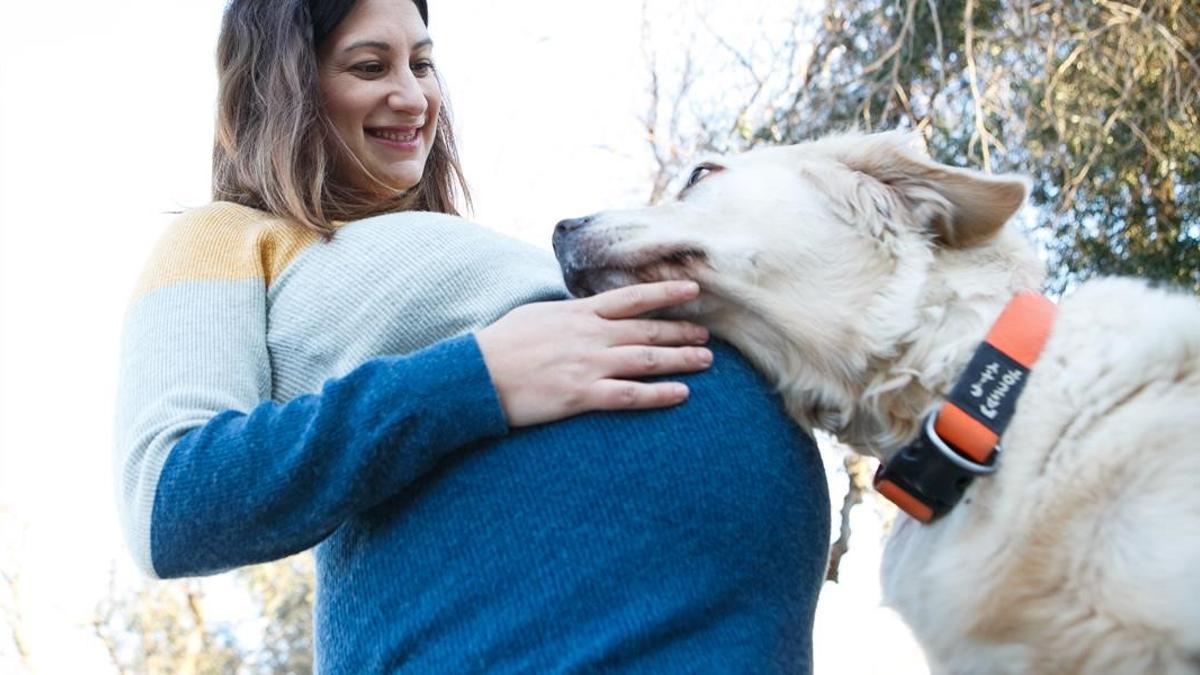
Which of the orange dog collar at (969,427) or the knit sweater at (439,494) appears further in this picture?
the orange dog collar at (969,427)

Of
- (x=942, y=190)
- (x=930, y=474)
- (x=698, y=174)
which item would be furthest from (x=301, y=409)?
(x=942, y=190)

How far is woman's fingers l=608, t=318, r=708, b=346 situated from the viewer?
2.07m

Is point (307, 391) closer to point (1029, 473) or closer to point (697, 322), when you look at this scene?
point (697, 322)

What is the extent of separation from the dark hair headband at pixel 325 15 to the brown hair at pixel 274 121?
0.10ft

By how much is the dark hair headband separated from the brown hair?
0.10 feet

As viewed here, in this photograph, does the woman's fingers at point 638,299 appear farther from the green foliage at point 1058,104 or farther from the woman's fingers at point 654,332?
the green foliage at point 1058,104

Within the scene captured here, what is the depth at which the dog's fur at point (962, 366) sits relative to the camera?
186cm

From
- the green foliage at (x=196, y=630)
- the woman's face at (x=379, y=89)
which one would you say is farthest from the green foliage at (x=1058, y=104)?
the green foliage at (x=196, y=630)

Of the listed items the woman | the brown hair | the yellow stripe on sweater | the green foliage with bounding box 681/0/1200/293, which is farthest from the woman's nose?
the green foliage with bounding box 681/0/1200/293

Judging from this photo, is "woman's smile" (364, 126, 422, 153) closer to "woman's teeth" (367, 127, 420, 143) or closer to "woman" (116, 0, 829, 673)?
"woman's teeth" (367, 127, 420, 143)

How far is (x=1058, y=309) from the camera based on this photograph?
2178 mm

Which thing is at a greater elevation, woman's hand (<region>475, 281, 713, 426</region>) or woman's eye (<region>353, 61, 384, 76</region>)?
woman's eye (<region>353, 61, 384, 76</region>)

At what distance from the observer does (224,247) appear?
228 centimetres

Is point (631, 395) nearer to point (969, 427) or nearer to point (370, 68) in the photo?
point (969, 427)
